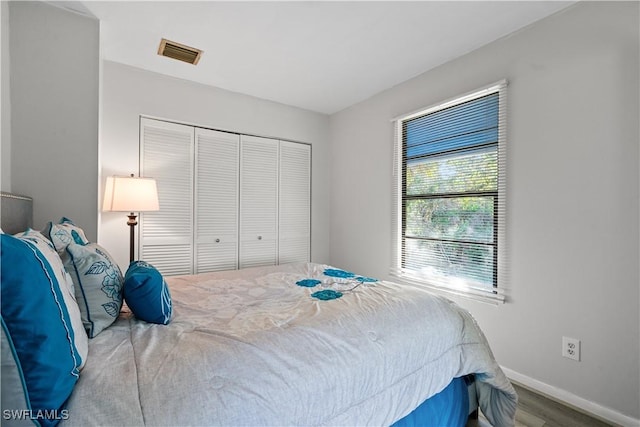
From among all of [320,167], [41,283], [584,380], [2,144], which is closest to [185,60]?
[2,144]

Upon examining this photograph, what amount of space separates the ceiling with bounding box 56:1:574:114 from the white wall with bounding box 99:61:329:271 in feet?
0.47

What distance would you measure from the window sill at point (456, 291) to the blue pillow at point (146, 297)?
7.18ft

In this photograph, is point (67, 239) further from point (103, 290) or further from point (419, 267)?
point (419, 267)

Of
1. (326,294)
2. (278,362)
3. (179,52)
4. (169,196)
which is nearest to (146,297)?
(278,362)

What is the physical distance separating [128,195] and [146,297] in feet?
4.68

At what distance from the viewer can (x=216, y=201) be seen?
316 cm

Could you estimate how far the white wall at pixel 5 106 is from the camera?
166cm

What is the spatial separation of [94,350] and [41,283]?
13.8 inches

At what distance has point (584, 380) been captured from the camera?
179cm

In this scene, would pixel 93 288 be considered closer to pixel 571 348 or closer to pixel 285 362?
pixel 285 362

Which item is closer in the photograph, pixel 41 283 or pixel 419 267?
pixel 41 283

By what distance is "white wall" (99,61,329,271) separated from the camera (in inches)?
103

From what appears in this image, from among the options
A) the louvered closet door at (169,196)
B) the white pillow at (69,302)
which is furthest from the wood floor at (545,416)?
→ the louvered closet door at (169,196)

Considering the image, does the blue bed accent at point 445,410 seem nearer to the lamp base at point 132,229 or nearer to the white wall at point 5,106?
the lamp base at point 132,229
